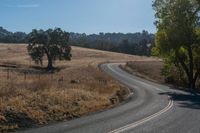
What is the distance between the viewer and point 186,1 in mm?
50031

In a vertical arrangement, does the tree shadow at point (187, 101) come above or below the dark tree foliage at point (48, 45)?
below

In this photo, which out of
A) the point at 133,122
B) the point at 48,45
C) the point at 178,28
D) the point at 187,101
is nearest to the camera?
the point at 133,122

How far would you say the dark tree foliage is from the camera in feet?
305

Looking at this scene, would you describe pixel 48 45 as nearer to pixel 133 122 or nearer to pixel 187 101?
pixel 187 101

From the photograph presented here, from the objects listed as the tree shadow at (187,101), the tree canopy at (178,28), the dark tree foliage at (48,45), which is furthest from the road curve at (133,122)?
the dark tree foliage at (48,45)

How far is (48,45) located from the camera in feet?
308

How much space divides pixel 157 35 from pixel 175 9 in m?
4.35

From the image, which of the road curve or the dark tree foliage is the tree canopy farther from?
the dark tree foliage

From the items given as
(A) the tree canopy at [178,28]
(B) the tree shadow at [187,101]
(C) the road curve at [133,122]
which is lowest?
(B) the tree shadow at [187,101]

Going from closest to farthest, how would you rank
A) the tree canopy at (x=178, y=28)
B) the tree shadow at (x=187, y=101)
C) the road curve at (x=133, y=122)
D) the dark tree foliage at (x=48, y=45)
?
the road curve at (x=133, y=122) → the tree shadow at (x=187, y=101) → the tree canopy at (x=178, y=28) → the dark tree foliage at (x=48, y=45)

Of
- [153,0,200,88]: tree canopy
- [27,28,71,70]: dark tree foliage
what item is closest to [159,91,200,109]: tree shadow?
[153,0,200,88]: tree canopy

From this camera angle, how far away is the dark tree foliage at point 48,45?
9296 centimetres

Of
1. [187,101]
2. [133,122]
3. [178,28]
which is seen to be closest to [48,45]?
[178,28]

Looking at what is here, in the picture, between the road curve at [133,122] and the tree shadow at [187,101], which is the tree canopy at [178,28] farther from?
the road curve at [133,122]
